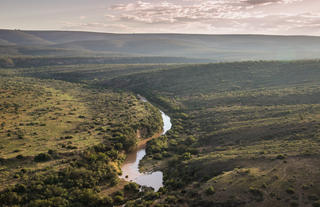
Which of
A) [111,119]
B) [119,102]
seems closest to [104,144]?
[111,119]

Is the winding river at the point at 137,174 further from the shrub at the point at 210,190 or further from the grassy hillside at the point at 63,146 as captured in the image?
the shrub at the point at 210,190

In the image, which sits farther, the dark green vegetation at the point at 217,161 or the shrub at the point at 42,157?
the shrub at the point at 42,157

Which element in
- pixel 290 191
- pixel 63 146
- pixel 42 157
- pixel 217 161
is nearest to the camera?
pixel 290 191

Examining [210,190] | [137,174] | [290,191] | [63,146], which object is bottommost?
[137,174]

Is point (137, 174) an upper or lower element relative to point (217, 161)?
lower

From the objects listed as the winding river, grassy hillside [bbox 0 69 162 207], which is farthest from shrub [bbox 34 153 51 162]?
the winding river

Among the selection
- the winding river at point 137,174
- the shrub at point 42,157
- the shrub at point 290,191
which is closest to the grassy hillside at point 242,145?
the shrub at point 290,191

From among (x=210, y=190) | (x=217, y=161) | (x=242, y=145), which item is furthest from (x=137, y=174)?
(x=242, y=145)

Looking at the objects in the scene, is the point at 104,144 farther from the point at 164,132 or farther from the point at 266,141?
the point at 266,141

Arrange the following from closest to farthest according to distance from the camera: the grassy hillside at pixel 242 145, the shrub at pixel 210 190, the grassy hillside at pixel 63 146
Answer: the grassy hillside at pixel 242 145, the shrub at pixel 210 190, the grassy hillside at pixel 63 146

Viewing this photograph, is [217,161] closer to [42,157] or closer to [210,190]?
[210,190]

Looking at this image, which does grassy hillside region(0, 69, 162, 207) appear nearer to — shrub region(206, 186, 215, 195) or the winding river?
the winding river
